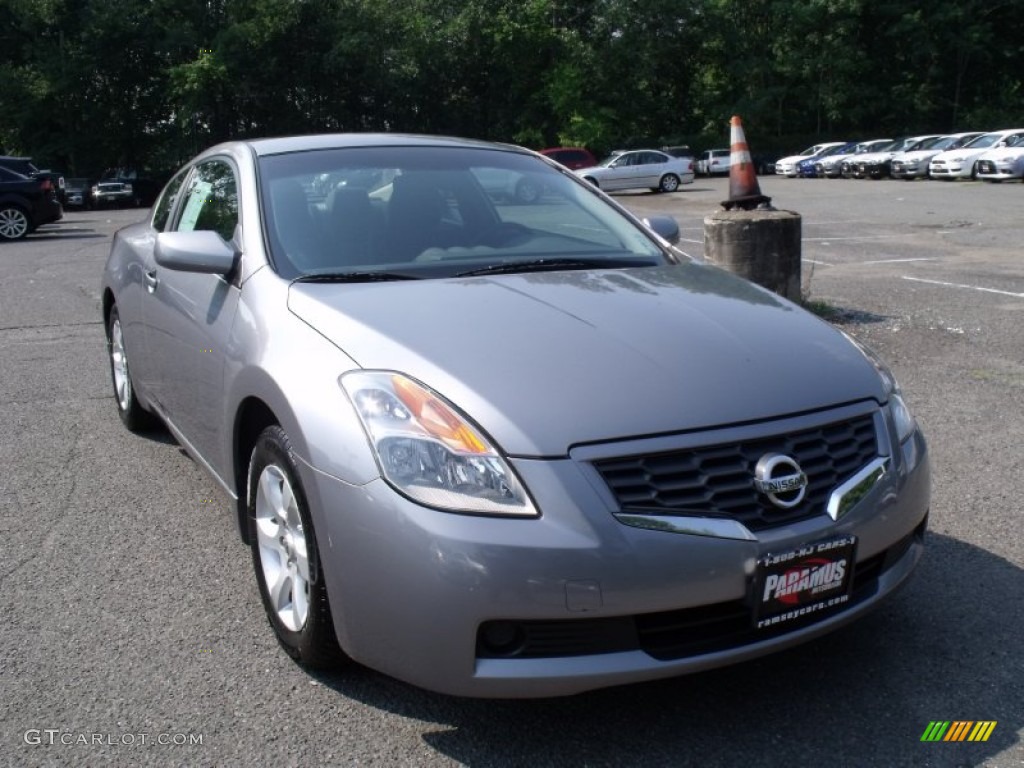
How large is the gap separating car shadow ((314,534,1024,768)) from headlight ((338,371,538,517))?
688 millimetres

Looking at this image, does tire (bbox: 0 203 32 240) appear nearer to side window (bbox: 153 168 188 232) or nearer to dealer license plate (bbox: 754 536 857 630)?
side window (bbox: 153 168 188 232)

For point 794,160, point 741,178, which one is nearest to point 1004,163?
point 794,160

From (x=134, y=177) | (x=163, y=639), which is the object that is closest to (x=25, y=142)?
(x=134, y=177)

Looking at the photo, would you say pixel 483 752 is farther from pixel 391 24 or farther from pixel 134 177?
pixel 391 24

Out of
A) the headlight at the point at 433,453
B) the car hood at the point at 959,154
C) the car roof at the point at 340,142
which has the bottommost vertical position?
the car hood at the point at 959,154

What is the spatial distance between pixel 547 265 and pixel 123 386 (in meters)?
3.09

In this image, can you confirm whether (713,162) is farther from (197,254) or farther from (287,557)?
(287,557)

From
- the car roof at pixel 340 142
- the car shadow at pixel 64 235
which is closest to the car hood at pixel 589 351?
the car roof at pixel 340 142

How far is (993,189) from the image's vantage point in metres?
28.3

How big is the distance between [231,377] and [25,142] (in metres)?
44.4

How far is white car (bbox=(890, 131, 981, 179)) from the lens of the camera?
119 feet

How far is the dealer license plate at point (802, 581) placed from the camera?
8.51 feet

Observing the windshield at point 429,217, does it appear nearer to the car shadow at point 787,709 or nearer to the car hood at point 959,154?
the car shadow at point 787,709

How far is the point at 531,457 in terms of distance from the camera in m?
2.53
